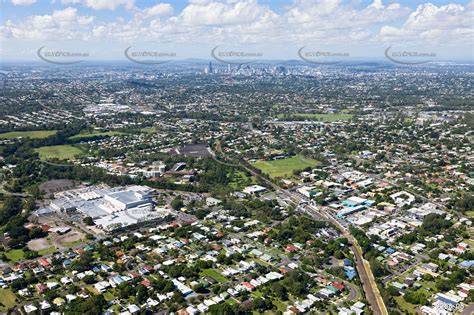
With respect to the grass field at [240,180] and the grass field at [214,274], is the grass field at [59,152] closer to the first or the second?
the grass field at [240,180]

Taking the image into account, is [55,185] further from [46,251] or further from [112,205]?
[46,251]

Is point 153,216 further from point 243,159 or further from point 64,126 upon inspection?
point 64,126

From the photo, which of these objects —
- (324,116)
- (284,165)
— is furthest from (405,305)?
(324,116)

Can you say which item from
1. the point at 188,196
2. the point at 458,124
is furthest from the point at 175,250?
the point at 458,124

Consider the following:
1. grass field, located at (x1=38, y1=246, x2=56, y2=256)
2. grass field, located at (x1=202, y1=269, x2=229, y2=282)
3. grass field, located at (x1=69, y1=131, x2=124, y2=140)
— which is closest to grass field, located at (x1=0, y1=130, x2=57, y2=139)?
grass field, located at (x1=69, y1=131, x2=124, y2=140)

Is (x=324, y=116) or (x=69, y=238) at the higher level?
(x=324, y=116)
